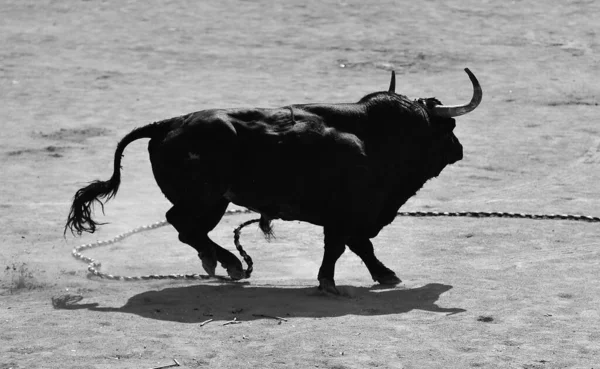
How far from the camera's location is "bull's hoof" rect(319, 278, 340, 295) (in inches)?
397

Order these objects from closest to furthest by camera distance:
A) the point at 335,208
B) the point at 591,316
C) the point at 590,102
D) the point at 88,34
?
the point at 591,316 < the point at 335,208 < the point at 590,102 < the point at 88,34

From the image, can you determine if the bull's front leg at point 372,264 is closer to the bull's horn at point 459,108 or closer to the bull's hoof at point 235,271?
the bull's hoof at point 235,271

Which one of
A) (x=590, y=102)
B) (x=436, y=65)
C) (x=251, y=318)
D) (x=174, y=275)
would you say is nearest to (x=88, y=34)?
→ (x=436, y=65)

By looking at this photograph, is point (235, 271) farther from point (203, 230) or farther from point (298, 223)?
point (298, 223)

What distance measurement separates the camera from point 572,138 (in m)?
18.0

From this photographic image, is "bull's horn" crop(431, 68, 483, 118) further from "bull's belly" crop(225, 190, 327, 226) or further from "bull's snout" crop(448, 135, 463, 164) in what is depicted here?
"bull's belly" crop(225, 190, 327, 226)

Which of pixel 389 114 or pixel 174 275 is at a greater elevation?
pixel 389 114

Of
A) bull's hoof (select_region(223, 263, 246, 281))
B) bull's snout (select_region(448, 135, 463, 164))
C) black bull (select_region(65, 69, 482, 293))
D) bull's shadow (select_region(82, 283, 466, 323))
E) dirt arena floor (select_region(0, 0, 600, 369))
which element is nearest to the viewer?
dirt arena floor (select_region(0, 0, 600, 369))

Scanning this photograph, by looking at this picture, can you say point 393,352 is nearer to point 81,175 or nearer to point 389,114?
point 389,114

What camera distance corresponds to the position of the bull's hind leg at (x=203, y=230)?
10.5m

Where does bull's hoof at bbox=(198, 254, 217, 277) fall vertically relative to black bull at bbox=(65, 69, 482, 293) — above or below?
below

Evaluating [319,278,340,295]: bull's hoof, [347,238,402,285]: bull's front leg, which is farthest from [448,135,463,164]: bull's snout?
[319,278,340,295]: bull's hoof

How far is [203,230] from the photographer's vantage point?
10750 millimetres

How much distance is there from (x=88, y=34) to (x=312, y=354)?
16671mm
